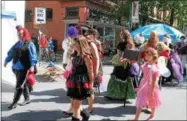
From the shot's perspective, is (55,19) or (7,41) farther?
(55,19)

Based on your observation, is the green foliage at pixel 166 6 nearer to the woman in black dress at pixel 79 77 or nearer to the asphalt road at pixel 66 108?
the asphalt road at pixel 66 108

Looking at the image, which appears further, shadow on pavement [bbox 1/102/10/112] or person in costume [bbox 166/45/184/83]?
person in costume [bbox 166/45/184/83]

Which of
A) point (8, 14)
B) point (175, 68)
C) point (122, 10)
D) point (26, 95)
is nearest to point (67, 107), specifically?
point (26, 95)

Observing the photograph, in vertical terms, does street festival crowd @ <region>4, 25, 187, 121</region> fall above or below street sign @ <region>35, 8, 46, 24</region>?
below

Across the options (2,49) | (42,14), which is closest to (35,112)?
(2,49)

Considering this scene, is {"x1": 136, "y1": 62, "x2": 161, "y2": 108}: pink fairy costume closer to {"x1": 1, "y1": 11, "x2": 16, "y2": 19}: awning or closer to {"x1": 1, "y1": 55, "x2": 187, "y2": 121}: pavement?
{"x1": 1, "y1": 55, "x2": 187, "y2": 121}: pavement

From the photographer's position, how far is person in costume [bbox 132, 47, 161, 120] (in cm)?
673

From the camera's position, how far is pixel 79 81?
6.43 metres

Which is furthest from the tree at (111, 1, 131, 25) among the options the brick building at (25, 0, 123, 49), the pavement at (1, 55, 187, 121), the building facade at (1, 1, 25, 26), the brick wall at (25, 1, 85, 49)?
the pavement at (1, 55, 187, 121)

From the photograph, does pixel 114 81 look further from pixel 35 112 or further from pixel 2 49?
pixel 2 49

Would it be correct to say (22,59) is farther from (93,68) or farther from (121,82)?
(121,82)

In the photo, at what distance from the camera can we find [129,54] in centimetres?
768

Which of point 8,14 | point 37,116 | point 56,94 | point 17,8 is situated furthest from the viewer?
point 17,8

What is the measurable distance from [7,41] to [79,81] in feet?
14.3
